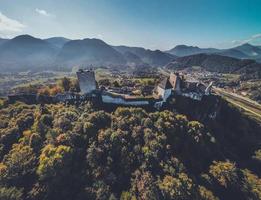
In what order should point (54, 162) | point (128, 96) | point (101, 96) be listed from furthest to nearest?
1. point (101, 96)
2. point (128, 96)
3. point (54, 162)

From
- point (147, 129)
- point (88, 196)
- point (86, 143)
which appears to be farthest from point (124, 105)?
point (88, 196)

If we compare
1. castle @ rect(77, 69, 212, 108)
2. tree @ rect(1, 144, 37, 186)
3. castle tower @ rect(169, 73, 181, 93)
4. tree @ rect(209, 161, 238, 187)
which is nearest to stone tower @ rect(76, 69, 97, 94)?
castle @ rect(77, 69, 212, 108)

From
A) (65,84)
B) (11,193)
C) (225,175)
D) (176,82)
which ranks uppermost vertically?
(176,82)

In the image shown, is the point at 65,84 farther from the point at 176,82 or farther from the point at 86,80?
the point at 176,82

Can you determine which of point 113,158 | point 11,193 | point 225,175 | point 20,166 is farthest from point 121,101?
point 11,193

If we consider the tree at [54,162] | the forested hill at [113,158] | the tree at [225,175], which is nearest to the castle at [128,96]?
the forested hill at [113,158]

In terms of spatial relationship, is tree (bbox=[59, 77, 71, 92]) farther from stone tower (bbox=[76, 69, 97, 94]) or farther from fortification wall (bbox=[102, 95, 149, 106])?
fortification wall (bbox=[102, 95, 149, 106])

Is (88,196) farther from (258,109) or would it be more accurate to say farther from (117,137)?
(258,109)
